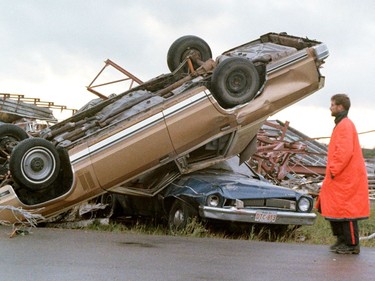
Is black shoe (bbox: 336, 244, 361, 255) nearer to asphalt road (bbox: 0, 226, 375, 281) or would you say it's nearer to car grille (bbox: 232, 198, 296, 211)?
asphalt road (bbox: 0, 226, 375, 281)

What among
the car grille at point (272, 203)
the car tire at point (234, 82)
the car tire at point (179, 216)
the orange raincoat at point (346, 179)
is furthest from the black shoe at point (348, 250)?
the car tire at point (234, 82)

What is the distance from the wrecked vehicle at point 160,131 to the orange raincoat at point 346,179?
8.78ft

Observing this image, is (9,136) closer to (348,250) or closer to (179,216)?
(179,216)

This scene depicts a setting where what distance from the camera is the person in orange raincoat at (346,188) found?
7934 mm

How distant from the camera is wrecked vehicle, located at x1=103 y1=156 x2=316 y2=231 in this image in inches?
380

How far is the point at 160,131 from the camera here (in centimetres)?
1008

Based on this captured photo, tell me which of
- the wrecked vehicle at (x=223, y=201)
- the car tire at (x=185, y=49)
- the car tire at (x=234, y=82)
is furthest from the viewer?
the car tire at (x=185, y=49)

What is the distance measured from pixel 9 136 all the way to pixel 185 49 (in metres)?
3.28

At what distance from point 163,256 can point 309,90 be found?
5.01m

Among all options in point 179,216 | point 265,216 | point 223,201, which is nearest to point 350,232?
point 265,216

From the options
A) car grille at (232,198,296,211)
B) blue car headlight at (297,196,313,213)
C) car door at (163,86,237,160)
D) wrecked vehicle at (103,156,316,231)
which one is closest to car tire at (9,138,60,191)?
wrecked vehicle at (103,156,316,231)

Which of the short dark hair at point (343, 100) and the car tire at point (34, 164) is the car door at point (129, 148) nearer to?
the car tire at point (34, 164)

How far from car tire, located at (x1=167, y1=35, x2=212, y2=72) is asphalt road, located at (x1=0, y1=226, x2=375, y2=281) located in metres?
4.36

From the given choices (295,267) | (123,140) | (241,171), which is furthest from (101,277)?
(241,171)
